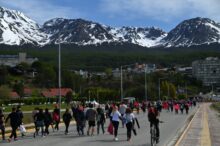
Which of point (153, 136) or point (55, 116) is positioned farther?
point (55, 116)

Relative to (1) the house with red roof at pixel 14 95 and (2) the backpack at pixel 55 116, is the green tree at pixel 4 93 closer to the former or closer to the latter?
(1) the house with red roof at pixel 14 95

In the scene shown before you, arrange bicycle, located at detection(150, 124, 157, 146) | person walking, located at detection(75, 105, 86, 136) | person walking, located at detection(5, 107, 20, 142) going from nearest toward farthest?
bicycle, located at detection(150, 124, 157, 146)
person walking, located at detection(5, 107, 20, 142)
person walking, located at detection(75, 105, 86, 136)

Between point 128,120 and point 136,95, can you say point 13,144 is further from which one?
point 136,95

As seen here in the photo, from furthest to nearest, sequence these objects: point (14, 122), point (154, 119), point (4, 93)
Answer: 1. point (4, 93)
2. point (14, 122)
3. point (154, 119)

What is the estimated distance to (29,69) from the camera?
195 meters

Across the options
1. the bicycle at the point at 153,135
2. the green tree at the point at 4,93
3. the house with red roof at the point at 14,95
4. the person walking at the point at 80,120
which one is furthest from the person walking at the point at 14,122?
the house with red roof at the point at 14,95

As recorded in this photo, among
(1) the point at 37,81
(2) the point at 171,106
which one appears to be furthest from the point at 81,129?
(1) the point at 37,81

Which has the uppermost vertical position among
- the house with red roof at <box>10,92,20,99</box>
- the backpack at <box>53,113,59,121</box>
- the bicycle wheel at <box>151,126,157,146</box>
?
the house with red roof at <box>10,92,20,99</box>

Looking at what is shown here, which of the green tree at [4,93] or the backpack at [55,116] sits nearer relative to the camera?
the backpack at [55,116]

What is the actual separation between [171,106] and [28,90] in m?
82.0

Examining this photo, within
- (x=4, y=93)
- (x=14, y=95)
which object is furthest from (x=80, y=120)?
(x=14, y=95)

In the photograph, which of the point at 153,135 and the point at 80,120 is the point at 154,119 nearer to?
the point at 153,135

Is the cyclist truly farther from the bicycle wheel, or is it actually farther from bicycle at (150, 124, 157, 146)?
the bicycle wheel

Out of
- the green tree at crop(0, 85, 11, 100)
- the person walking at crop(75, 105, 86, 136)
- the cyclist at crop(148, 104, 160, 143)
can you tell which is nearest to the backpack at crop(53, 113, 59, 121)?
the person walking at crop(75, 105, 86, 136)
